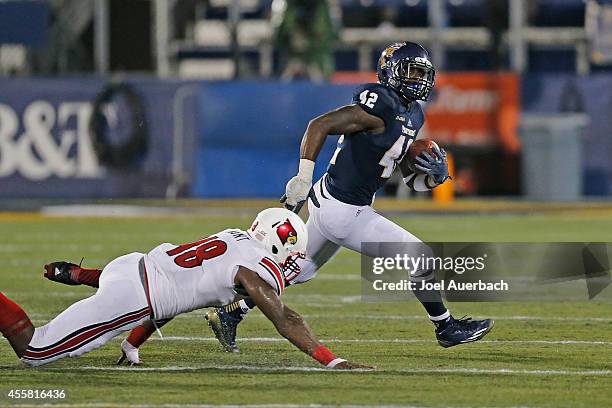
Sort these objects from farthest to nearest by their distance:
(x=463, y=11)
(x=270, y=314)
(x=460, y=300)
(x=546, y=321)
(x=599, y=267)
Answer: (x=463, y=11) → (x=599, y=267) → (x=460, y=300) → (x=546, y=321) → (x=270, y=314)

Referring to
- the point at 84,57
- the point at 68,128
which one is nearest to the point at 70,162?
the point at 68,128

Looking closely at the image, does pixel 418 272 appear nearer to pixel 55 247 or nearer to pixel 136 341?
pixel 136 341

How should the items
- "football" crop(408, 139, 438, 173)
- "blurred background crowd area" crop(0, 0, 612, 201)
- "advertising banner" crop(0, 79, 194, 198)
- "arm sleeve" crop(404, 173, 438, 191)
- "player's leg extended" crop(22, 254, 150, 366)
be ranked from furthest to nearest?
1. "blurred background crowd area" crop(0, 0, 612, 201)
2. "advertising banner" crop(0, 79, 194, 198)
3. "arm sleeve" crop(404, 173, 438, 191)
4. "football" crop(408, 139, 438, 173)
5. "player's leg extended" crop(22, 254, 150, 366)

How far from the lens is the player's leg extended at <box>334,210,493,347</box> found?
7602mm

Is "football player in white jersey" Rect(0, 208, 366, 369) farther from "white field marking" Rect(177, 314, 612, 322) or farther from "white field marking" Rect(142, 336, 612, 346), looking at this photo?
"white field marking" Rect(177, 314, 612, 322)

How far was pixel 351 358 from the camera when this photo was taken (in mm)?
7250

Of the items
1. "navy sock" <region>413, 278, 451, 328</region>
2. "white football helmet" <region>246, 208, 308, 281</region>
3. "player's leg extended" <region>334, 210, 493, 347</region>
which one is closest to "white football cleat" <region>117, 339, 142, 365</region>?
"white football helmet" <region>246, 208, 308, 281</region>

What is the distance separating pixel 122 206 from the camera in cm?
1866

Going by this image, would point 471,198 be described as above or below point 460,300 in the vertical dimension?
below

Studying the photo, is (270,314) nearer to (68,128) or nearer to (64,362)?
(64,362)

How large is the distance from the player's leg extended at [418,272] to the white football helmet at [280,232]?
0.95 metres

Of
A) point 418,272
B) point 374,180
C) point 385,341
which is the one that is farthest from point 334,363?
point 374,180

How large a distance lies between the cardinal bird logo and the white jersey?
4.4 inches

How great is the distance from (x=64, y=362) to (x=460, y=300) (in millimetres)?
3882
